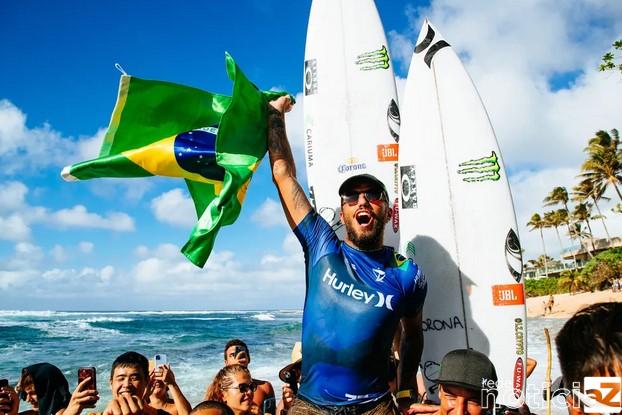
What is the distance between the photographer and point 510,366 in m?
4.17

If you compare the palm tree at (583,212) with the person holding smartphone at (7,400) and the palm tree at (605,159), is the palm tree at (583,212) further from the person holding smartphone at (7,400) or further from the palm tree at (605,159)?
the person holding smartphone at (7,400)

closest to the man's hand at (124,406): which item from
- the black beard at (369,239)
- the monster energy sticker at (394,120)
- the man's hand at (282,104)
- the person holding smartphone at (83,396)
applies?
the person holding smartphone at (83,396)

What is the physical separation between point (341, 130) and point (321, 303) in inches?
104

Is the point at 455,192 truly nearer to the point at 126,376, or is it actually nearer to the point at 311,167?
the point at 311,167

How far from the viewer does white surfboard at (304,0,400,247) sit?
4984 millimetres

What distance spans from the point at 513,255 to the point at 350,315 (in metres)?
2.22

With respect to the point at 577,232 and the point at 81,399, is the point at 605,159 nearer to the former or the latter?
the point at 577,232

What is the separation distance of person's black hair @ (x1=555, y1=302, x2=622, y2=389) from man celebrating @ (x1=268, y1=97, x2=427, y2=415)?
1.52 meters

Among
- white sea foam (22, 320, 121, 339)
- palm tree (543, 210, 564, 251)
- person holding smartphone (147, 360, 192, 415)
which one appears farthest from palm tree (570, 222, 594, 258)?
person holding smartphone (147, 360, 192, 415)

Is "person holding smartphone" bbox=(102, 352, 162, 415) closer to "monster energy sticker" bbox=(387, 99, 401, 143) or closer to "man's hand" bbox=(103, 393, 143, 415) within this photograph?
"man's hand" bbox=(103, 393, 143, 415)

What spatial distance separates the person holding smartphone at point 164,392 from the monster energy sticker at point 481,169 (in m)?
2.92

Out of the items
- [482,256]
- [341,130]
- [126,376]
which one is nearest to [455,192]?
[482,256]

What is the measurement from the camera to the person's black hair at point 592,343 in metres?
1.23

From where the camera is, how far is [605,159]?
3528 centimetres
